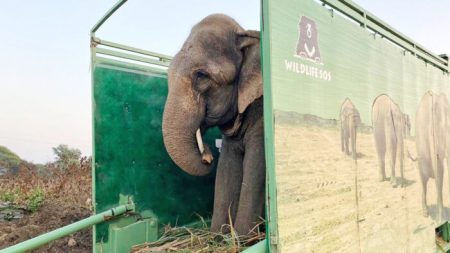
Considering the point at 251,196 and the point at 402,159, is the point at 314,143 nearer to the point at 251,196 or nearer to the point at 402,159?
the point at 251,196

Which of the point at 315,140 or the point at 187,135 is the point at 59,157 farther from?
the point at 315,140

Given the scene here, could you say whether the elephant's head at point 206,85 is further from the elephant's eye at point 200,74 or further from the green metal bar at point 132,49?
the green metal bar at point 132,49

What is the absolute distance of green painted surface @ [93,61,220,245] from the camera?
3395 mm

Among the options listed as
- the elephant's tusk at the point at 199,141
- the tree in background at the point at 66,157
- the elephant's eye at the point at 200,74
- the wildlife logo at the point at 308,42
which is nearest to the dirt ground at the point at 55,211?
the tree in background at the point at 66,157

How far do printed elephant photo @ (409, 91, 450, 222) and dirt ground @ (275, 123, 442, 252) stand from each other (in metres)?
0.74

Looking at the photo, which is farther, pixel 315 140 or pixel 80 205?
pixel 80 205

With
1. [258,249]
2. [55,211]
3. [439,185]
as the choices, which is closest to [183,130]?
[258,249]

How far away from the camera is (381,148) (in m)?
3.25

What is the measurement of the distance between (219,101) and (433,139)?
260cm

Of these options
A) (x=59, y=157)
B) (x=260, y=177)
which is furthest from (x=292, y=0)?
(x=59, y=157)

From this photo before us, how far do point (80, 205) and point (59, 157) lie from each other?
20.0 feet

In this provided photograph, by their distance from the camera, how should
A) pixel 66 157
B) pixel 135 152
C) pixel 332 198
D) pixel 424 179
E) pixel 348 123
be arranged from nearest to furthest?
pixel 332 198, pixel 348 123, pixel 135 152, pixel 424 179, pixel 66 157

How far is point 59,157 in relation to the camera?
13.3 m

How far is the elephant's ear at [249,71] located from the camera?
3328 millimetres
